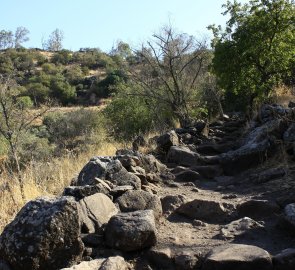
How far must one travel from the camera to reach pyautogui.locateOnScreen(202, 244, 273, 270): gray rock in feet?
10.1

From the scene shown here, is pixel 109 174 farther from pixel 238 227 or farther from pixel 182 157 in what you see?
pixel 182 157

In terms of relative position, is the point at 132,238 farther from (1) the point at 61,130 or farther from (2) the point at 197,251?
(1) the point at 61,130

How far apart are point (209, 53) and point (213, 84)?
174 centimetres

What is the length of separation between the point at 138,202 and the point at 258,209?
46.2 inches

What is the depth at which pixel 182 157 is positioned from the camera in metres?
7.16

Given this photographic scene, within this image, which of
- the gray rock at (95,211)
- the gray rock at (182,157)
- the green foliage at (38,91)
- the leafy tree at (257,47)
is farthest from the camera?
the green foliage at (38,91)

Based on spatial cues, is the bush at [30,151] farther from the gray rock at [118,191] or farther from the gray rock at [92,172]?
the gray rock at [118,191]

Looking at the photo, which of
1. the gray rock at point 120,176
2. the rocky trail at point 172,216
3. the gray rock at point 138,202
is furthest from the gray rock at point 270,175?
the gray rock at point 138,202

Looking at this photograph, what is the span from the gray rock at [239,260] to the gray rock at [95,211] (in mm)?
999

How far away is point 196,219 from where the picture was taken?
14.4 ft

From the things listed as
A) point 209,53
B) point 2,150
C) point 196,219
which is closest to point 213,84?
point 209,53

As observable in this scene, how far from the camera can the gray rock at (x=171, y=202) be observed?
4.58 m

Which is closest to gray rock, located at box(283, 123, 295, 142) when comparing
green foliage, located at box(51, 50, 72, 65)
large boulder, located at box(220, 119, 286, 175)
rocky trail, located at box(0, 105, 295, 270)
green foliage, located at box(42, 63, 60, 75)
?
rocky trail, located at box(0, 105, 295, 270)

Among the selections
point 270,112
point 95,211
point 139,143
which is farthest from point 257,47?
point 95,211
